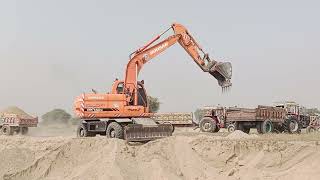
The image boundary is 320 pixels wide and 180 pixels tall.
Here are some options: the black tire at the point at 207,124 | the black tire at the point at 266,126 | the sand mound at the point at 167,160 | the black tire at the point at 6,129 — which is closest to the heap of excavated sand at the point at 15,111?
the black tire at the point at 6,129

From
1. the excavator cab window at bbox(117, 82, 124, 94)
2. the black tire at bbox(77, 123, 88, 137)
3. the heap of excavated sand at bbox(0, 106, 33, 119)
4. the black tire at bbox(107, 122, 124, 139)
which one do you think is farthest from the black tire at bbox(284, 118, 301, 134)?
the heap of excavated sand at bbox(0, 106, 33, 119)

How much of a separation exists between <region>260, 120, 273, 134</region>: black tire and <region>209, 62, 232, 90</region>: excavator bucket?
4281 mm

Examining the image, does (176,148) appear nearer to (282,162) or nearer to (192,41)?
(282,162)

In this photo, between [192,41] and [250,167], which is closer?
[250,167]

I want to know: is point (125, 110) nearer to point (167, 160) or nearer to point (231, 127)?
point (167, 160)

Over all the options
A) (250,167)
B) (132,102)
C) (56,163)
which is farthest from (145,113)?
(250,167)

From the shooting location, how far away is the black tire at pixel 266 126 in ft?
93.9

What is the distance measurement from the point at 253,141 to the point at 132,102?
6673 millimetres

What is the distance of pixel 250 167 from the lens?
17625 mm

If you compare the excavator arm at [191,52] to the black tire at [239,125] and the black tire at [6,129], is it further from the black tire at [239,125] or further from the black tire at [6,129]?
the black tire at [6,129]

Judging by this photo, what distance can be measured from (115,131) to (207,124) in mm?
10932

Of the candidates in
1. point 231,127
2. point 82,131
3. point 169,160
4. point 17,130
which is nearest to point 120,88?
point 82,131

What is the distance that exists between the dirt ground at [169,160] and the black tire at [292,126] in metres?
12.3

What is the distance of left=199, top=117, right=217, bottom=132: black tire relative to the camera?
3075cm
